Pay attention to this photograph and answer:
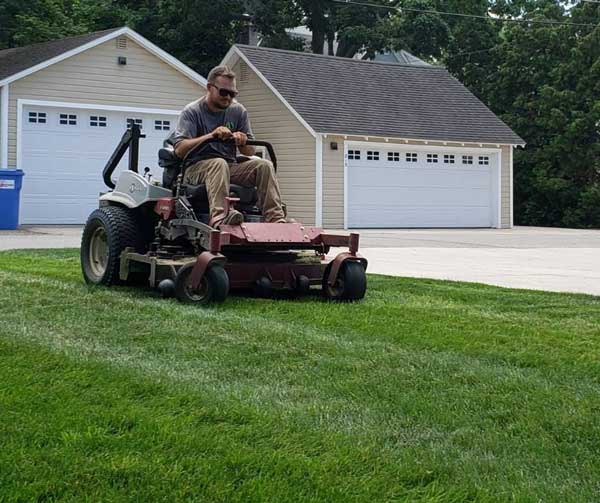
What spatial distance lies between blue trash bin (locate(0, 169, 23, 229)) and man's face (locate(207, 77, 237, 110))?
11121mm

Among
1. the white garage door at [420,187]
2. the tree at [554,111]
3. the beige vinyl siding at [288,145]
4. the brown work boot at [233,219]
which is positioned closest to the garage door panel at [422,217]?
the white garage door at [420,187]

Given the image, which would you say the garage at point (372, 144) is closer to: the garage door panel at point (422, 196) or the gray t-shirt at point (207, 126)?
the garage door panel at point (422, 196)

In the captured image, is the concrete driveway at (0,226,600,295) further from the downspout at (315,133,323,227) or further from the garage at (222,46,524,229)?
the garage at (222,46,524,229)

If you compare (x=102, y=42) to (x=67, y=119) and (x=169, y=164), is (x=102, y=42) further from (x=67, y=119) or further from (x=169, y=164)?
(x=169, y=164)

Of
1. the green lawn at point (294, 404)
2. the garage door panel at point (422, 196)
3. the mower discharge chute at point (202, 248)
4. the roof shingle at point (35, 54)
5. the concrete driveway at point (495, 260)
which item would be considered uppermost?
the roof shingle at point (35, 54)

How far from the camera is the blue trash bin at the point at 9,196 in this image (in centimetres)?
1777

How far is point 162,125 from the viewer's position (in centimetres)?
2173

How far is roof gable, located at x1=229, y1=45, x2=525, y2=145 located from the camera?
75.9 feet

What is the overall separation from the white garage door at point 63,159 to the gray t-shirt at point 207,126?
12123mm

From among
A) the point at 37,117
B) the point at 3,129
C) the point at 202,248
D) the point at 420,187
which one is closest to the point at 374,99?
the point at 420,187

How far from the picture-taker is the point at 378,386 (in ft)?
14.4

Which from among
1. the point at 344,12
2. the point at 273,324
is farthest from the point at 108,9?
the point at 273,324

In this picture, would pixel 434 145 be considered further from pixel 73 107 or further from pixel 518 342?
pixel 518 342

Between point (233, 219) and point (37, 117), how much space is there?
1430cm
